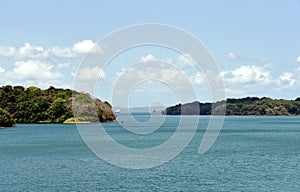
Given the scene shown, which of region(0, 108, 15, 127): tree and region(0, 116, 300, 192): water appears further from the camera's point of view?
region(0, 108, 15, 127): tree

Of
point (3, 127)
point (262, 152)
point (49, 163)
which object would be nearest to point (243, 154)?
point (262, 152)

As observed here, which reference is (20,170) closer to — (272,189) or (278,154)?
(272,189)

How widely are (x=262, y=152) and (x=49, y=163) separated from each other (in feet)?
139

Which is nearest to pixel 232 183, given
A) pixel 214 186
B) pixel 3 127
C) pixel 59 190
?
pixel 214 186

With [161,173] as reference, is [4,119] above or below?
above

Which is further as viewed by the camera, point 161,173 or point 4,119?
point 4,119

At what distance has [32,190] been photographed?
52.6 meters

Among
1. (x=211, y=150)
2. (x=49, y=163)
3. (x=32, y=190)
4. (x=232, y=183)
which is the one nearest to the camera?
(x=32, y=190)

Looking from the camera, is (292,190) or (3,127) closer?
(292,190)

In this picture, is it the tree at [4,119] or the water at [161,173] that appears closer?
the water at [161,173]

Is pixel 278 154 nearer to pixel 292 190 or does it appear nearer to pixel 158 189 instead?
pixel 292 190

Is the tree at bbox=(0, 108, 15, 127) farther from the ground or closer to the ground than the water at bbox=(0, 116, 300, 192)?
farther from the ground

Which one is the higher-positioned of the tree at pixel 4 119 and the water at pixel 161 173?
the tree at pixel 4 119

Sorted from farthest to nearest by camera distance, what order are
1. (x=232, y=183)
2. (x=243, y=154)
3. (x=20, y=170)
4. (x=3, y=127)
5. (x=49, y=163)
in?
(x=3, y=127) → (x=243, y=154) → (x=49, y=163) → (x=20, y=170) → (x=232, y=183)
